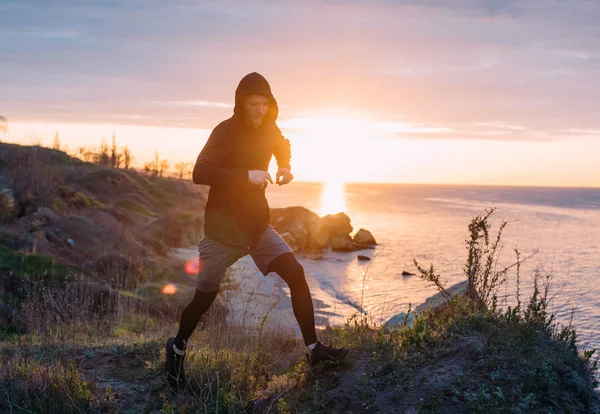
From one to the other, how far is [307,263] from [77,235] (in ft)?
48.2

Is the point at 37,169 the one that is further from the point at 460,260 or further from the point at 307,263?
the point at 460,260

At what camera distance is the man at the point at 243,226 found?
13.9 ft

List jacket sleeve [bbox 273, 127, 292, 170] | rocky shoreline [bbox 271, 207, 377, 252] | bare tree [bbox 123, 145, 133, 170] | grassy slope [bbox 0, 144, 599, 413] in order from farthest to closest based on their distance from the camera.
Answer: bare tree [bbox 123, 145, 133, 170] → rocky shoreline [bbox 271, 207, 377, 252] → jacket sleeve [bbox 273, 127, 292, 170] → grassy slope [bbox 0, 144, 599, 413]

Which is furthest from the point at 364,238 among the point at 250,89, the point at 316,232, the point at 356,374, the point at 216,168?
the point at 216,168

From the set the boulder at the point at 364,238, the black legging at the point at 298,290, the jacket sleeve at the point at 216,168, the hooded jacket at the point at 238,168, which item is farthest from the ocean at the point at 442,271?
the jacket sleeve at the point at 216,168

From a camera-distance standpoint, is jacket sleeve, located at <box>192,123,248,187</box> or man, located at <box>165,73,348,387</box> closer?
jacket sleeve, located at <box>192,123,248,187</box>

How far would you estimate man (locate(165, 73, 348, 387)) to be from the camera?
4.25 meters

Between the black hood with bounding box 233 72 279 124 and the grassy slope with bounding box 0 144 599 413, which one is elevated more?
the black hood with bounding box 233 72 279 124

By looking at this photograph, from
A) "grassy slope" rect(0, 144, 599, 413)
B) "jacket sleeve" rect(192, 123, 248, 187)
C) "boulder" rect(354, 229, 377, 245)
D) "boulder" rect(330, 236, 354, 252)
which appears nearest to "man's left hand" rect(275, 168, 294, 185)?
Answer: "jacket sleeve" rect(192, 123, 248, 187)

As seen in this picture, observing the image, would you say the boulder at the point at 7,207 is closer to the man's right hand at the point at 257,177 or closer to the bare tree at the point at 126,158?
the man's right hand at the point at 257,177

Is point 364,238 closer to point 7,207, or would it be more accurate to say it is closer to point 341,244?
point 341,244

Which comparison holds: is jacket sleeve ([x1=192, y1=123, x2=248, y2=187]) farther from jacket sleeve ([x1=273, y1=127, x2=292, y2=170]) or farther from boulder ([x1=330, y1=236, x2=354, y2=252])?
boulder ([x1=330, y1=236, x2=354, y2=252])

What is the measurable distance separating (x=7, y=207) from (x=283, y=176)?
19487 millimetres

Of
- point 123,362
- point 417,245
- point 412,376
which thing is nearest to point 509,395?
point 412,376
